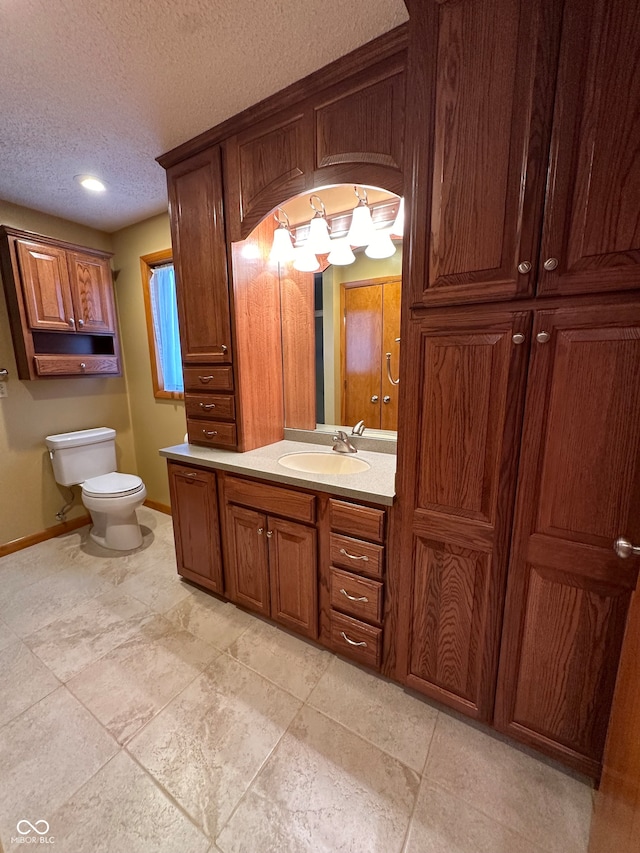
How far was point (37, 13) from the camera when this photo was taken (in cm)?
104

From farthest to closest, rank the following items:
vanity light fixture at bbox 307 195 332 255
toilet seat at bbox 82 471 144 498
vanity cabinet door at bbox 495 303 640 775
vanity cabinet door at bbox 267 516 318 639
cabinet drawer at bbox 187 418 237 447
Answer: toilet seat at bbox 82 471 144 498 → cabinet drawer at bbox 187 418 237 447 → vanity light fixture at bbox 307 195 332 255 → vanity cabinet door at bbox 267 516 318 639 → vanity cabinet door at bbox 495 303 640 775

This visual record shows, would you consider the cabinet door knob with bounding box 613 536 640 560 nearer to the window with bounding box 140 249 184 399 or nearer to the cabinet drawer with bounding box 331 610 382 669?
the cabinet drawer with bounding box 331 610 382 669

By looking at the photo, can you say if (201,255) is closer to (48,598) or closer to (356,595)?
(356,595)

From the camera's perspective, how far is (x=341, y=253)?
1.77 m

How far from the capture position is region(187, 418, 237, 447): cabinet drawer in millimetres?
1844

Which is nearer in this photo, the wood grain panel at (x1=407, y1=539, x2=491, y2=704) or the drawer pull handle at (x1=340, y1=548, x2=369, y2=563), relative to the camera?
the wood grain panel at (x1=407, y1=539, x2=491, y2=704)

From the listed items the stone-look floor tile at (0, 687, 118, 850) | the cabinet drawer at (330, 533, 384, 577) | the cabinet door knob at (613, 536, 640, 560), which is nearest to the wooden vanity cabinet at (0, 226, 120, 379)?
the stone-look floor tile at (0, 687, 118, 850)

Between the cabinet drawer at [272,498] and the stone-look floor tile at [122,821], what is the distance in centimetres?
96

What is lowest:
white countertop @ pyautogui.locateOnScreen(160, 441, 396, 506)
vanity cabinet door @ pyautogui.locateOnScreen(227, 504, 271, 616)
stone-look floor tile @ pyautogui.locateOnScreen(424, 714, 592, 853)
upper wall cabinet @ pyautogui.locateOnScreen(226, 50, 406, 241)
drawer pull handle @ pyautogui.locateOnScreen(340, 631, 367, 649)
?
stone-look floor tile @ pyautogui.locateOnScreen(424, 714, 592, 853)

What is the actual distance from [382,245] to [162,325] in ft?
6.33

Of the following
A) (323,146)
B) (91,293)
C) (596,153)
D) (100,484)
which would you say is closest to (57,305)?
(91,293)

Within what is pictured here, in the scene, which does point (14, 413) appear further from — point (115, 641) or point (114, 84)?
point (114, 84)

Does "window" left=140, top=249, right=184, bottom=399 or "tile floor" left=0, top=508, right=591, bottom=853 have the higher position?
"window" left=140, top=249, right=184, bottom=399

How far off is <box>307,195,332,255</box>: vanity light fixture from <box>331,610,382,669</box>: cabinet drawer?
1801 mm
